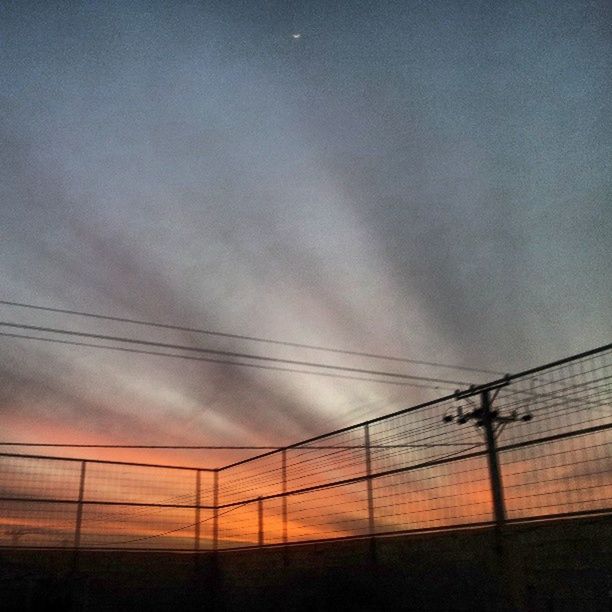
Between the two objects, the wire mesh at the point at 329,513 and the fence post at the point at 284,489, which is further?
the fence post at the point at 284,489

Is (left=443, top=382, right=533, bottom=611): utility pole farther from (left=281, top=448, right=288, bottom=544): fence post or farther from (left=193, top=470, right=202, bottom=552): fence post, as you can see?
(left=193, top=470, right=202, bottom=552): fence post

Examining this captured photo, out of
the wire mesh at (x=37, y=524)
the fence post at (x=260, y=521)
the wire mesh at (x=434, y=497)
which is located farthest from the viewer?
the fence post at (x=260, y=521)

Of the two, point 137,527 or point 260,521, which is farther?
point 137,527

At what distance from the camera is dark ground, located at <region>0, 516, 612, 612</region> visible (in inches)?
332

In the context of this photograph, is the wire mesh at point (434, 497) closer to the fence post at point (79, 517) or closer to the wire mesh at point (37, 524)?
the fence post at point (79, 517)

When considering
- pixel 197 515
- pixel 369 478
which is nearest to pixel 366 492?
pixel 369 478

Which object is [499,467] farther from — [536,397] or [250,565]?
[250,565]

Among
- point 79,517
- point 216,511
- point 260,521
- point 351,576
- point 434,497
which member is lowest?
point 351,576

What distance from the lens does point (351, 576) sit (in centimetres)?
1211

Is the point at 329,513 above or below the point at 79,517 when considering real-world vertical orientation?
below

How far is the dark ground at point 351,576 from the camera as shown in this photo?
8.45 m

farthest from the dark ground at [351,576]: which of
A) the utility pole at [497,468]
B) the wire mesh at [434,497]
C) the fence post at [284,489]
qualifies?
the fence post at [284,489]

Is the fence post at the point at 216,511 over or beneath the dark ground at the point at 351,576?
over

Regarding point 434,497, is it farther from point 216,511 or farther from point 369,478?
point 216,511
